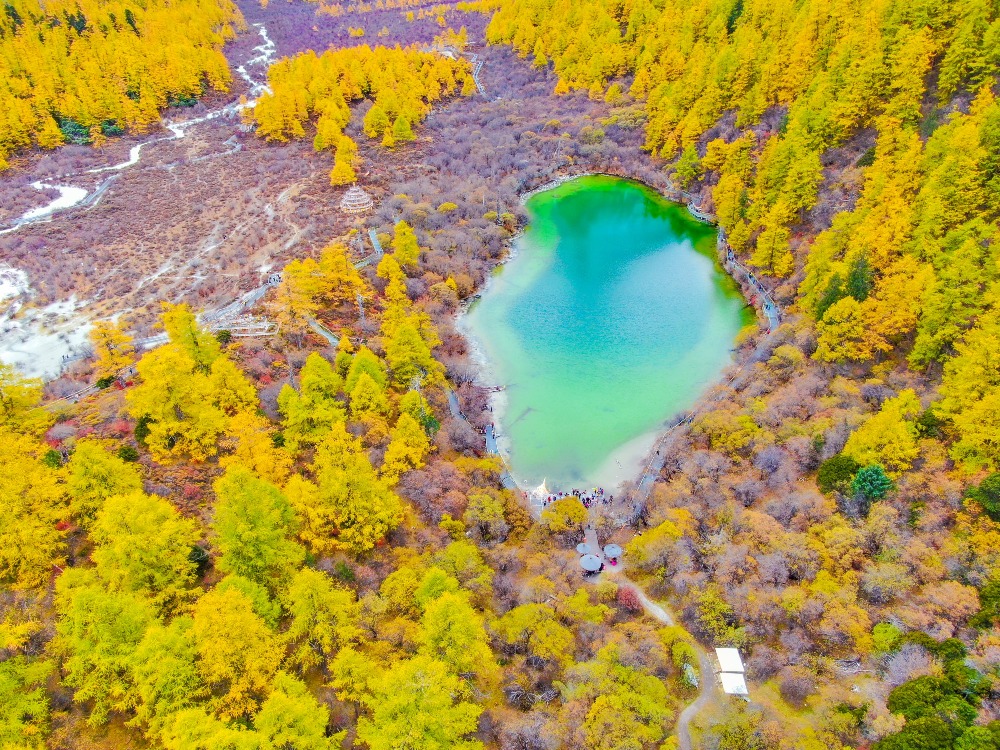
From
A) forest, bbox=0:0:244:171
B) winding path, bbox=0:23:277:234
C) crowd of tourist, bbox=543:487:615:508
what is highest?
forest, bbox=0:0:244:171

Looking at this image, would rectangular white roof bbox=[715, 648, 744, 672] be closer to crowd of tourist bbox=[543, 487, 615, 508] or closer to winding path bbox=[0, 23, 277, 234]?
crowd of tourist bbox=[543, 487, 615, 508]

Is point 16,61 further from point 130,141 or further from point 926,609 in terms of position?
point 926,609

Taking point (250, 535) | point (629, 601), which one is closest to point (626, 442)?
point (629, 601)

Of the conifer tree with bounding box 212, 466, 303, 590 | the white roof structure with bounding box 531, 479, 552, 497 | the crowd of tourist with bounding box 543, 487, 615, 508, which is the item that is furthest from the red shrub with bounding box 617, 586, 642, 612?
the conifer tree with bounding box 212, 466, 303, 590

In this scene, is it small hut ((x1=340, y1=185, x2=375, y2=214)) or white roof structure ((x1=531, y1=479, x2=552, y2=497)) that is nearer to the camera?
white roof structure ((x1=531, y1=479, x2=552, y2=497))

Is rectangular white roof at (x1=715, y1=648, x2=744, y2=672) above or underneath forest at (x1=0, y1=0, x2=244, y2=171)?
underneath

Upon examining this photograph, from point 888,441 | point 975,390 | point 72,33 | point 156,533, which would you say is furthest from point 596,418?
point 72,33

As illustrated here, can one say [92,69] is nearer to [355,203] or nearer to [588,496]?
[355,203]

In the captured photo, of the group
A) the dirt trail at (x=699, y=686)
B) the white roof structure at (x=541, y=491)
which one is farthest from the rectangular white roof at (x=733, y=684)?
the white roof structure at (x=541, y=491)
